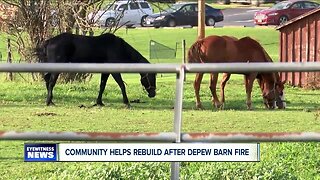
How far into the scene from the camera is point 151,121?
50.0 feet

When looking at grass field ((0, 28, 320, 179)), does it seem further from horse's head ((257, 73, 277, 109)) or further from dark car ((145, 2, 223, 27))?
dark car ((145, 2, 223, 27))

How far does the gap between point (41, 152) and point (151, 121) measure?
361 inches

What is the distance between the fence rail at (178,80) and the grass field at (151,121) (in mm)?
1928

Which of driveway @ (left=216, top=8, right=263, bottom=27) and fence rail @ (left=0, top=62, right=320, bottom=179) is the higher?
fence rail @ (left=0, top=62, right=320, bottom=179)

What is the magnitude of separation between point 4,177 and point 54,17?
15.0m

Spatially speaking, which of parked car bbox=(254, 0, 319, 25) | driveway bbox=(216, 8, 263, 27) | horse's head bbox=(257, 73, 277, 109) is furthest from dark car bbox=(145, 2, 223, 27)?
horse's head bbox=(257, 73, 277, 109)

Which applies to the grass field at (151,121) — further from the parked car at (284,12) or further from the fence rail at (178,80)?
the parked car at (284,12)

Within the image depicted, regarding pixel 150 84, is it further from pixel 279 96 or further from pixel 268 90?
pixel 279 96

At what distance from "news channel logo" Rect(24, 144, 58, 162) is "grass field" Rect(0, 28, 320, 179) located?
1811mm

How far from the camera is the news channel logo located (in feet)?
19.9

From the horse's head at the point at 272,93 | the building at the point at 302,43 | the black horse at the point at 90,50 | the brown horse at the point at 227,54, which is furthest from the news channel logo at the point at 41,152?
the building at the point at 302,43

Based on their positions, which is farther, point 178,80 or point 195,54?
point 195,54

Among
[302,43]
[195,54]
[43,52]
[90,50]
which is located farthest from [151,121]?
[302,43]

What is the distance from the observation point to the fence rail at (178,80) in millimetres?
5887
